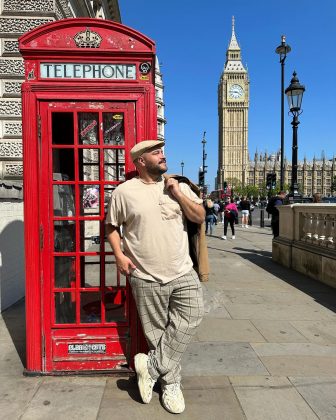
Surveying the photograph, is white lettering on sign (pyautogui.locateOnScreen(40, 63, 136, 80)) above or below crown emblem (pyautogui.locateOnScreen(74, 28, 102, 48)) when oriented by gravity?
below

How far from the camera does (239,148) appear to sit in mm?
134625

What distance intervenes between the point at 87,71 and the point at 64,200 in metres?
1.11

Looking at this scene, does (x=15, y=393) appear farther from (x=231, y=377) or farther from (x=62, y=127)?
(x=62, y=127)

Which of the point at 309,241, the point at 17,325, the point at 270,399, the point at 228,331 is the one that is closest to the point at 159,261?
the point at 270,399

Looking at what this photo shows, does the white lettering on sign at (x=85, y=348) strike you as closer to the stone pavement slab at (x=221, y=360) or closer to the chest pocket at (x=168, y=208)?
the stone pavement slab at (x=221, y=360)

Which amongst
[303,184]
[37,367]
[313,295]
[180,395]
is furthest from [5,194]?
[303,184]

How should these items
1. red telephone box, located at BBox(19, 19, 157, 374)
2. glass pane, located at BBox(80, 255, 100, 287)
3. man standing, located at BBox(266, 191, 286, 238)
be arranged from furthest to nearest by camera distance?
1. man standing, located at BBox(266, 191, 286, 238)
2. glass pane, located at BBox(80, 255, 100, 287)
3. red telephone box, located at BBox(19, 19, 157, 374)

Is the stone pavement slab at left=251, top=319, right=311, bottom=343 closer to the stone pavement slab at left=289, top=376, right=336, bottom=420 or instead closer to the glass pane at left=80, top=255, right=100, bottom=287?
the stone pavement slab at left=289, top=376, right=336, bottom=420

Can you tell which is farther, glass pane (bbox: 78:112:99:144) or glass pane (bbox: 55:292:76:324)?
glass pane (bbox: 55:292:76:324)

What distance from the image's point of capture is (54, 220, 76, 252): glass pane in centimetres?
346

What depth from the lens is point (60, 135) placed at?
3.42 meters

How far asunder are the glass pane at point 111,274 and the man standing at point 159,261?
1.79 feet

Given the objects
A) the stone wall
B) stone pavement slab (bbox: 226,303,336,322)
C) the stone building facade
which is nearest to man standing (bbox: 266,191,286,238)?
the stone wall

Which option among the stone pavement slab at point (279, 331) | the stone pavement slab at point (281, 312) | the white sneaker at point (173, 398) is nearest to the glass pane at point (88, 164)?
the white sneaker at point (173, 398)
